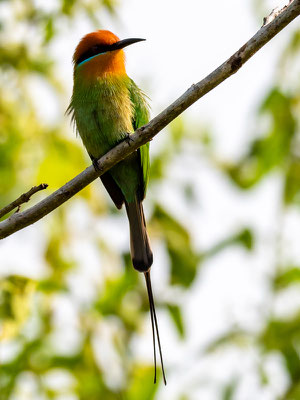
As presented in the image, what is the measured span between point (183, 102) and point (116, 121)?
0.88m

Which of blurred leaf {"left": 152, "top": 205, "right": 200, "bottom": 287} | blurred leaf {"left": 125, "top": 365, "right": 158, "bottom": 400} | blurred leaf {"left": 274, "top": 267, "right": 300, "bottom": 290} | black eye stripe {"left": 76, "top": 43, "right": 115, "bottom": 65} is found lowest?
blurred leaf {"left": 125, "top": 365, "right": 158, "bottom": 400}

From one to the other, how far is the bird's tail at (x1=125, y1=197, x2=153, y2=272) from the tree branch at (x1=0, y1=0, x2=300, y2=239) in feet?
2.26

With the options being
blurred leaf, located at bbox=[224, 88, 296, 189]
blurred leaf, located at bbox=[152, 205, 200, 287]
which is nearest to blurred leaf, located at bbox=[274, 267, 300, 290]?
blurred leaf, located at bbox=[152, 205, 200, 287]

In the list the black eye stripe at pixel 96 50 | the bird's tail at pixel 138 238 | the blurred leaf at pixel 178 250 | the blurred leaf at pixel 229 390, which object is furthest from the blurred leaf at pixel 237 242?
the black eye stripe at pixel 96 50

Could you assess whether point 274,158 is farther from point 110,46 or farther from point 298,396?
point 298,396

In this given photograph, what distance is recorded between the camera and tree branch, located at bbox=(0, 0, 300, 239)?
6.44ft

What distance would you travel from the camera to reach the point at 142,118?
304 cm

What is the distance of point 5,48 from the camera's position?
3172 mm

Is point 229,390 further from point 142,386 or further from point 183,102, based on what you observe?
point 183,102

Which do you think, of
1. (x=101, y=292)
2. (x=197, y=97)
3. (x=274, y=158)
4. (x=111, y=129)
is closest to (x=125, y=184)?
(x=111, y=129)

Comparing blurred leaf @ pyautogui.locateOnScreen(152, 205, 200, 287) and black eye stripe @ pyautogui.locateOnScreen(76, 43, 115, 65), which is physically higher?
black eye stripe @ pyautogui.locateOnScreen(76, 43, 115, 65)

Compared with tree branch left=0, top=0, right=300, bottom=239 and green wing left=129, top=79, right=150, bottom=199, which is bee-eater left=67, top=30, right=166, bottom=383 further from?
tree branch left=0, top=0, right=300, bottom=239

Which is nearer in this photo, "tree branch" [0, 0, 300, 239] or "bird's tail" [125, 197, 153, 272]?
"tree branch" [0, 0, 300, 239]

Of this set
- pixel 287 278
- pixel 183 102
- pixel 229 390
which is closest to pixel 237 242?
pixel 287 278
